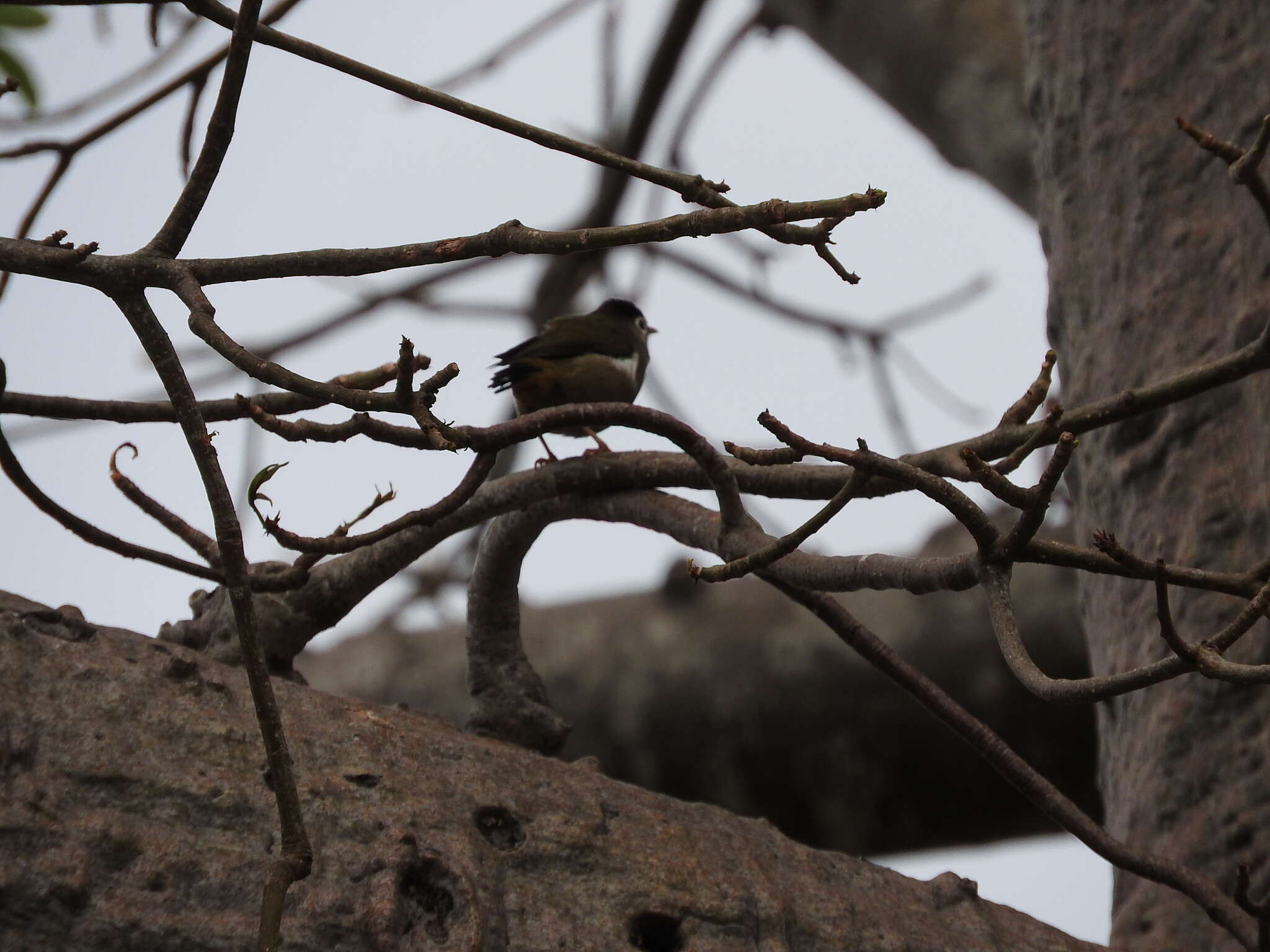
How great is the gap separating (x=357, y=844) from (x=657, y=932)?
36 cm

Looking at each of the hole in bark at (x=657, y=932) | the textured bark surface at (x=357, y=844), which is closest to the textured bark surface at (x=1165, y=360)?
the textured bark surface at (x=357, y=844)

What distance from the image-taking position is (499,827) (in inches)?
67.7

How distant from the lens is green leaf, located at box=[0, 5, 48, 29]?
88.7 inches

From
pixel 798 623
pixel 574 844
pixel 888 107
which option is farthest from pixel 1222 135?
pixel 798 623

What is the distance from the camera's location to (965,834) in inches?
168

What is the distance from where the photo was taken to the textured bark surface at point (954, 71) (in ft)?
13.2

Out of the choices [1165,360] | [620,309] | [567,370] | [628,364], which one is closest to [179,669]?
[1165,360]

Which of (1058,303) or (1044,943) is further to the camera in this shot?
(1058,303)

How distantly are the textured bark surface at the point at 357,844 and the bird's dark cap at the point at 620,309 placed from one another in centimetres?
266

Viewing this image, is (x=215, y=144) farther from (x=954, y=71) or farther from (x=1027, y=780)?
(x=954, y=71)

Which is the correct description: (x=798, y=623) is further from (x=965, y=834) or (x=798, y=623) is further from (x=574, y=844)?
(x=574, y=844)

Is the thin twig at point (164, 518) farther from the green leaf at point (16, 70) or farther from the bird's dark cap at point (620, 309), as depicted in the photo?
the bird's dark cap at point (620, 309)

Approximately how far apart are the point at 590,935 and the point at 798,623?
10.1 feet

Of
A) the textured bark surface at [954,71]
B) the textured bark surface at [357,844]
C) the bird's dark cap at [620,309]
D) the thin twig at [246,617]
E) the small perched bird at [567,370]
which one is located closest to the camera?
the thin twig at [246,617]
